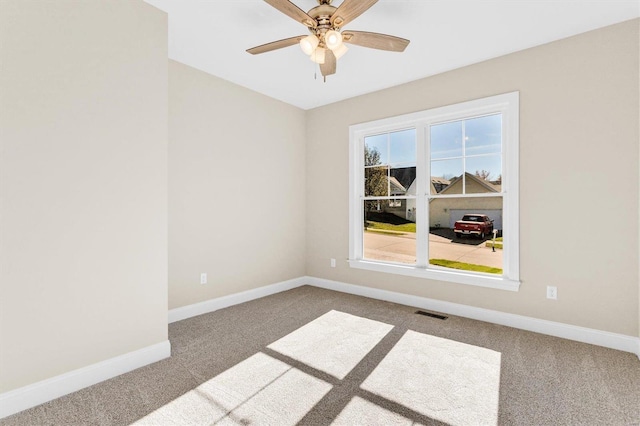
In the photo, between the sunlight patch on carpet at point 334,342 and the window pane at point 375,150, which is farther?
the window pane at point 375,150

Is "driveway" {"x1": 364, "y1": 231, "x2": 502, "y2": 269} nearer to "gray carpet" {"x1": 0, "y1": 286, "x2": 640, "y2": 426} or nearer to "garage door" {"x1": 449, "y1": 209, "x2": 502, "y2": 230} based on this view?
"garage door" {"x1": 449, "y1": 209, "x2": 502, "y2": 230}

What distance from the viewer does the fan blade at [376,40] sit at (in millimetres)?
2189

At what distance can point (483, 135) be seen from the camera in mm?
3408

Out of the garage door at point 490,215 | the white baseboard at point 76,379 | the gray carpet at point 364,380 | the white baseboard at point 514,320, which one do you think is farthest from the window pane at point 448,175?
the white baseboard at point 76,379

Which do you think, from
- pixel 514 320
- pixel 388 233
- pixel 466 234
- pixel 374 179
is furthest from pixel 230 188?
pixel 514 320

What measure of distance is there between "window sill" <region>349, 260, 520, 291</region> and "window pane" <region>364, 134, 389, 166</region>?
1.40m

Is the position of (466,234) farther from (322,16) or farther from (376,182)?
(322,16)

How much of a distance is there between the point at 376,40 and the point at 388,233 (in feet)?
8.24

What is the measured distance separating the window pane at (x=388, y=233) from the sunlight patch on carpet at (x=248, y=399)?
223cm

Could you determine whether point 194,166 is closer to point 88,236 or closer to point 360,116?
point 88,236

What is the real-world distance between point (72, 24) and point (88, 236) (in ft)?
4.60

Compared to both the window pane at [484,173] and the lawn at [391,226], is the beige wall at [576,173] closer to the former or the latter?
the window pane at [484,173]

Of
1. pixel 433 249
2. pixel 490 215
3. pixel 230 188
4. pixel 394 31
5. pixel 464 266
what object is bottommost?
pixel 464 266

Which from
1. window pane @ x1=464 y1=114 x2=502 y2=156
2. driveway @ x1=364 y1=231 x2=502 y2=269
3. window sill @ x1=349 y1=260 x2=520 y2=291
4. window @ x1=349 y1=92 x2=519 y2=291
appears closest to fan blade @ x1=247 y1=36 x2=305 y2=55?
window @ x1=349 y1=92 x2=519 y2=291
